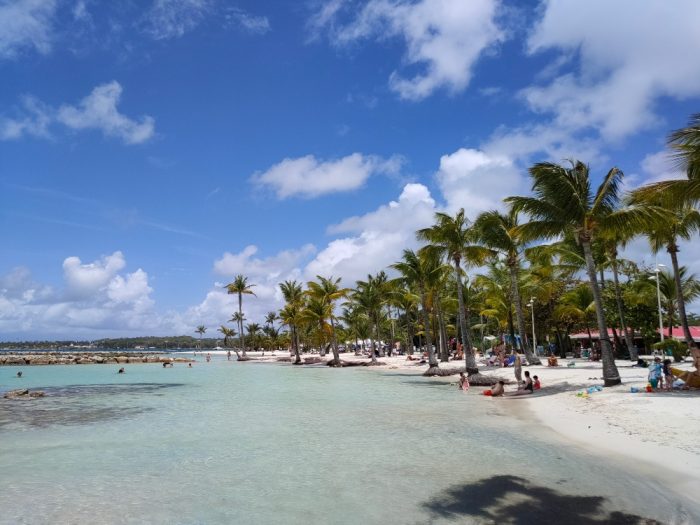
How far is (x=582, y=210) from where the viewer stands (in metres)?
19.2

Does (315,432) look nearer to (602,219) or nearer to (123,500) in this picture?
(123,500)

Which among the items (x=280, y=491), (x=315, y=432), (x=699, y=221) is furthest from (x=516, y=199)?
(x=280, y=491)

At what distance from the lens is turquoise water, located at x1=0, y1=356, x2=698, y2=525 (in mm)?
7484

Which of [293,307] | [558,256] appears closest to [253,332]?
[293,307]

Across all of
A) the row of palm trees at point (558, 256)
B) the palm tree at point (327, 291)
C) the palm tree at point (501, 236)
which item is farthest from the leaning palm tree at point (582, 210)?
the palm tree at point (327, 291)

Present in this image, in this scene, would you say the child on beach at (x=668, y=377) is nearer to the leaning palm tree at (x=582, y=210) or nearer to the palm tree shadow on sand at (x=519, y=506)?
the leaning palm tree at (x=582, y=210)

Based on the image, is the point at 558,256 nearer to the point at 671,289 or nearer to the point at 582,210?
the point at 671,289

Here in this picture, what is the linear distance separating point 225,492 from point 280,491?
3.43 ft

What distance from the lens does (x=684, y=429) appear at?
10.7 metres

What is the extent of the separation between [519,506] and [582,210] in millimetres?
14942

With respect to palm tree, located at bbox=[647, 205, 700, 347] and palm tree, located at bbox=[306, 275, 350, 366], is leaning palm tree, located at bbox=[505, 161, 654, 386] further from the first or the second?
palm tree, located at bbox=[306, 275, 350, 366]

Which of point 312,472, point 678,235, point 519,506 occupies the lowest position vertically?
point 312,472

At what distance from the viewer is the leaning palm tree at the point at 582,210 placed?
18578mm

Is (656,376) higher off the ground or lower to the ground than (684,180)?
lower
